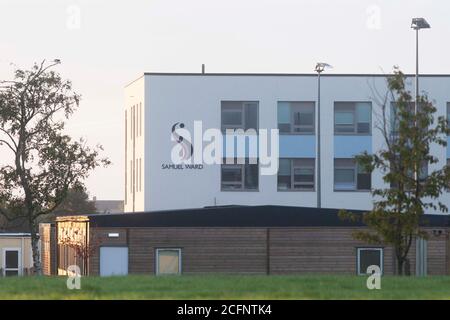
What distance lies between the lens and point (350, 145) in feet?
268

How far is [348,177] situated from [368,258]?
883 inches

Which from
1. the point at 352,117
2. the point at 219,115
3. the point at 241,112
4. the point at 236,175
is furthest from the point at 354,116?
the point at 219,115

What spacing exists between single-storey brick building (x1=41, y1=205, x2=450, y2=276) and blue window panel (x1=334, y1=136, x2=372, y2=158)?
21798mm

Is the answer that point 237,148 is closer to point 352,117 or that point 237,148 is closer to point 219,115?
point 219,115

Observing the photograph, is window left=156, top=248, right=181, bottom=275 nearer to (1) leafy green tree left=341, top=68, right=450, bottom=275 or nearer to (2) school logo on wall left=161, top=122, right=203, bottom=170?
(1) leafy green tree left=341, top=68, right=450, bottom=275

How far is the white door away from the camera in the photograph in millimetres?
59375

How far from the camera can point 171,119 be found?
3209 inches

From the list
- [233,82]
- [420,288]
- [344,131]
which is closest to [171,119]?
[233,82]

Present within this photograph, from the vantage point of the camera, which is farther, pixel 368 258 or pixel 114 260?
pixel 368 258

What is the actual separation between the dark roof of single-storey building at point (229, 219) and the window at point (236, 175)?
2130cm

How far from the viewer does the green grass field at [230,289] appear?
2272 cm

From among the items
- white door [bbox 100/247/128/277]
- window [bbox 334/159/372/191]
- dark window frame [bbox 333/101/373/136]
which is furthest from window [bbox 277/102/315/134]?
white door [bbox 100/247/128/277]

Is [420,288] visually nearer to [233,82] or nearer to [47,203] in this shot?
[47,203]
